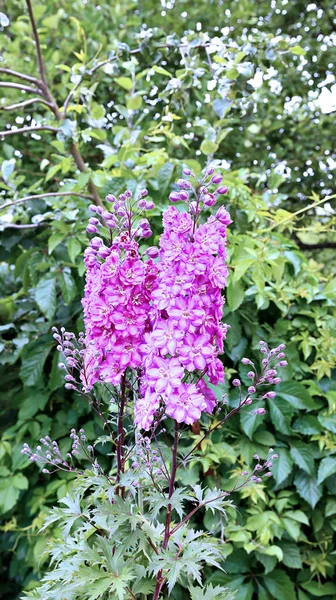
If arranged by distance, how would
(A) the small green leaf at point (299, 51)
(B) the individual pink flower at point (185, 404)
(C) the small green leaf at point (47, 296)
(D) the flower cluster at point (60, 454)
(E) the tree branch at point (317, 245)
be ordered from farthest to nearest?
(E) the tree branch at point (317, 245) → (A) the small green leaf at point (299, 51) → (C) the small green leaf at point (47, 296) → (D) the flower cluster at point (60, 454) → (B) the individual pink flower at point (185, 404)

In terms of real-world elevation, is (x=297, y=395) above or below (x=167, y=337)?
below

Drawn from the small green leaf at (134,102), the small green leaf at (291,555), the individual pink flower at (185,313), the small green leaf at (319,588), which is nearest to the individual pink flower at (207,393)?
the individual pink flower at (185,313)

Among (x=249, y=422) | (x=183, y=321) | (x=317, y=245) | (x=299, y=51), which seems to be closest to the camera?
(x=183, y=321)

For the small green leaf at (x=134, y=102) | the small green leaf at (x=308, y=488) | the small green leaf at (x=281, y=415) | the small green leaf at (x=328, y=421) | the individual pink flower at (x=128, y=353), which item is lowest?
the small green leaf at (x=308, y=488)

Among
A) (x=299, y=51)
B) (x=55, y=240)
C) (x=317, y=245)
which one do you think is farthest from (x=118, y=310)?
(x=317, y=245)

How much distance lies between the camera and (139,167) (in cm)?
162

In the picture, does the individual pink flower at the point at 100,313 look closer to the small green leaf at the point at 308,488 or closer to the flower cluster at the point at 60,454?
→ the flower cluster at the point at 60,454

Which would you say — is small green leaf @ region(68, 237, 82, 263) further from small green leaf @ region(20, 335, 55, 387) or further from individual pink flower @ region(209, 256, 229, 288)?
individual pink flower @ region(209, 256, 229, 288)

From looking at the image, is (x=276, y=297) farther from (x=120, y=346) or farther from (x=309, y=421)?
(x=120, y=346)

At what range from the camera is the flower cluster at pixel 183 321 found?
0.70 m

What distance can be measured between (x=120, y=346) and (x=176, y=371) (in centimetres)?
11

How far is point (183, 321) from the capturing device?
71 centimetres

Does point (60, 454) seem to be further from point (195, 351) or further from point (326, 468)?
point (326, 468)

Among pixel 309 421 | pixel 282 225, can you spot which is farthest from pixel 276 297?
pixel 309 421
